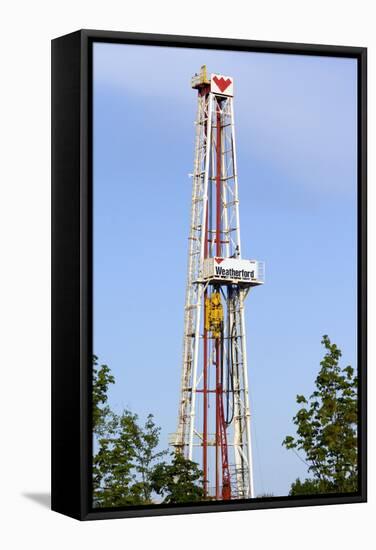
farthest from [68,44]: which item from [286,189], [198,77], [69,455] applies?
[69,455]

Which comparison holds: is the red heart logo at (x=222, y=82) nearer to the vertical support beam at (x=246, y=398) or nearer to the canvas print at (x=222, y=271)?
the canvas print at (x=222, y=271)

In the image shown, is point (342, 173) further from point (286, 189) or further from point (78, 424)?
point (78, 424)

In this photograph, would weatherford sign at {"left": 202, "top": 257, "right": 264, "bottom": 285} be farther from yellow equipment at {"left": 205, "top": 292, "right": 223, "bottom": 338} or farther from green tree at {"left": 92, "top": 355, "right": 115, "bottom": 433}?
green tree at {"left": 92, "top": 355, "right": 115, "bottom": 433}

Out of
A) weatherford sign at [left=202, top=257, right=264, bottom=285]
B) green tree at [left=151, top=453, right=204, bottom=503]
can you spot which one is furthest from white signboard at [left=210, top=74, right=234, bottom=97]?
green tree at [left=151, top=453, right=204, bottom=503]

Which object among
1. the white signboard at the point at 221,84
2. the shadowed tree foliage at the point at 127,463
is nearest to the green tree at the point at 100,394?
the shadowed tree foliage at the point at 127,463

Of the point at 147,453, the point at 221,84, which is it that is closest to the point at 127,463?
the point at 147,453

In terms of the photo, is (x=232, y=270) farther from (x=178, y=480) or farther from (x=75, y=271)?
(x=178, y=480)
